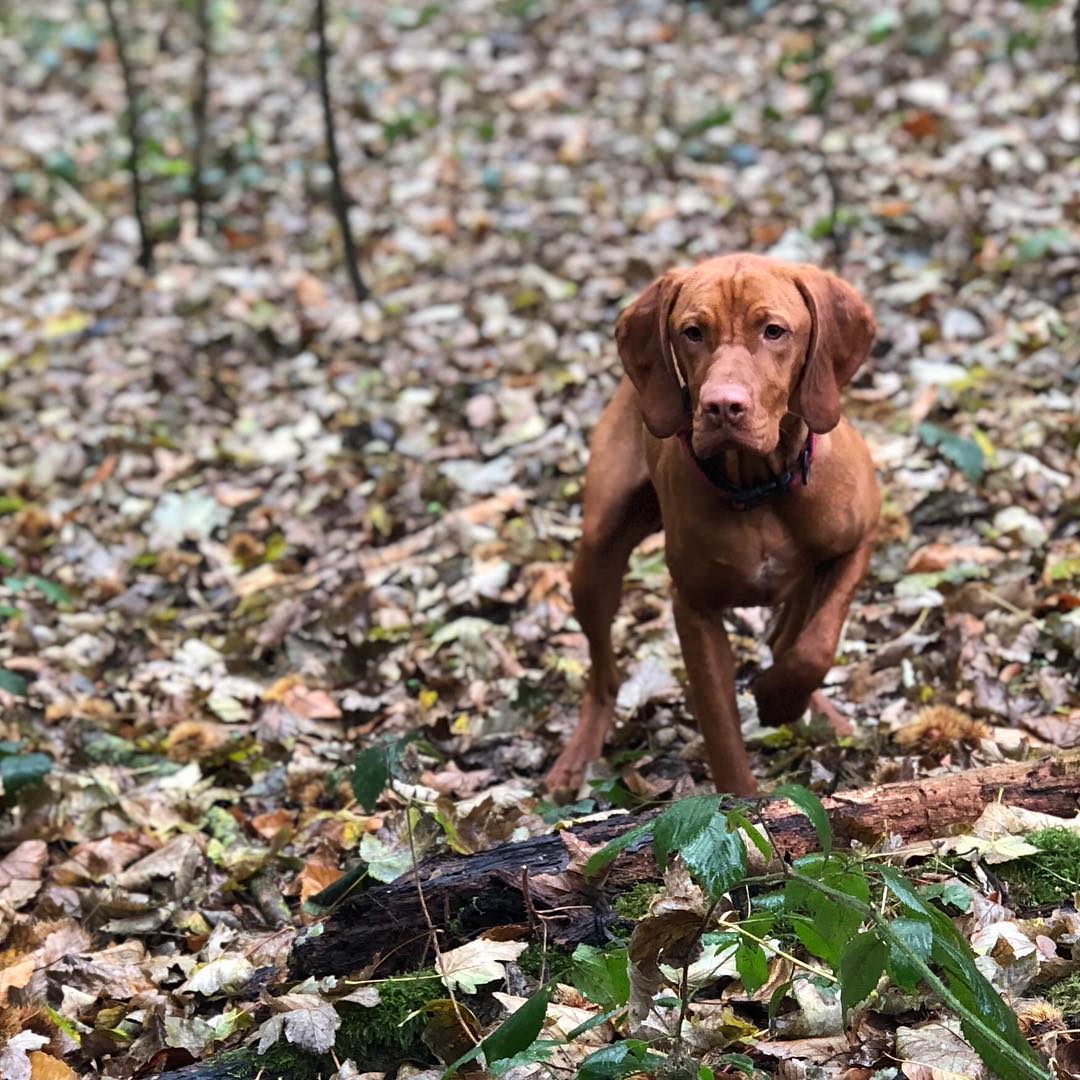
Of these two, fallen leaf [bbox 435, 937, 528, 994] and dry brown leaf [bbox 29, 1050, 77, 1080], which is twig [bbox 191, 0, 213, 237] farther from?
fallen leaf [bbox 435, 937, 528, 994]

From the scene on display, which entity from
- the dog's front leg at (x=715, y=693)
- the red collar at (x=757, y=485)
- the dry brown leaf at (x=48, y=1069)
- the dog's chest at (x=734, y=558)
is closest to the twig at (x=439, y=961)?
the dry brown leaf at (x=48, y=1069)

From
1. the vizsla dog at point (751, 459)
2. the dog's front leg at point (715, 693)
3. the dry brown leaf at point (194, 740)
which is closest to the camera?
the vizsla dog at point (751, 459)

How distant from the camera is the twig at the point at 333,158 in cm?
841

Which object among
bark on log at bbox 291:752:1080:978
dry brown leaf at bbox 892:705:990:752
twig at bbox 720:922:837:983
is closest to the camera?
twig at bbox 720:922:837:983

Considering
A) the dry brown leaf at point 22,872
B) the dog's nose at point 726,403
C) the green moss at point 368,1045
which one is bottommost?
the dry brown leaf at point 22,872

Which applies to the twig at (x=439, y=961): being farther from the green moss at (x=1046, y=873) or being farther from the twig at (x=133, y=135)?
the twig at (x=133, y=135)

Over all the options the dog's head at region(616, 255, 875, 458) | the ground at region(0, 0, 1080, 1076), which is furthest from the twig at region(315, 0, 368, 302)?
the dog's head at region(616, 255, 875, 458)

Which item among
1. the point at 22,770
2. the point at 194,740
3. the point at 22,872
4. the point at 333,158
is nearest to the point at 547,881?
the point at 22,872

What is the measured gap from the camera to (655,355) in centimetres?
390

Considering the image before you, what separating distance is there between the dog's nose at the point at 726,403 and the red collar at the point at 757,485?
38cm

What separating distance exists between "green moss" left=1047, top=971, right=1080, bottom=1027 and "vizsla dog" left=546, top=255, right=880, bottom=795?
1152 millimetres

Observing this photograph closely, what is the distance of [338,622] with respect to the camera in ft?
19.4

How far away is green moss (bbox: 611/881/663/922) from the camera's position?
125 inches

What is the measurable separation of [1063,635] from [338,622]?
2.75 metres
